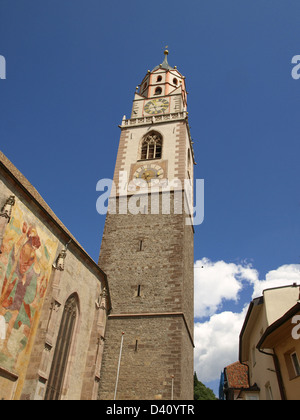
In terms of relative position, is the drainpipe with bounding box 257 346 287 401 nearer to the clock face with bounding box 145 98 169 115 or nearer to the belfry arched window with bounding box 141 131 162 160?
the belfry arched window with bounding box 141 131 162 160

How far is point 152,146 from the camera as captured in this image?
77.9 ft

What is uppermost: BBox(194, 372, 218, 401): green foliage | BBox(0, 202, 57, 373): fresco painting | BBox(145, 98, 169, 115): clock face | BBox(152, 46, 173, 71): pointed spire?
BBox(152, 46, 173, 71): pointed spire

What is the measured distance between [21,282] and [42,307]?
4.57 feet

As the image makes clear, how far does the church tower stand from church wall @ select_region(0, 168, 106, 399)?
1.47 meters

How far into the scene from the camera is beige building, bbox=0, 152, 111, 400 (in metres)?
10.5

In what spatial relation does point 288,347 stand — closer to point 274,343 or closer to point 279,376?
point 274,343

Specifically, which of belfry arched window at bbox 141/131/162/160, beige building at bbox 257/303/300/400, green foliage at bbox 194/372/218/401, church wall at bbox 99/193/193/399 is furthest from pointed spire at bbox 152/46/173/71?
green foliage at bbox 194/372/218/401

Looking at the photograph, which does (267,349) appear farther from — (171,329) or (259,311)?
(171,329)

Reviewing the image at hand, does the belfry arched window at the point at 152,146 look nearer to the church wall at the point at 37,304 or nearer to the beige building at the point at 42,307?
the beige building at the point at 42,307

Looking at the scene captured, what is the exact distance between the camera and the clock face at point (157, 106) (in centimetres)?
2648

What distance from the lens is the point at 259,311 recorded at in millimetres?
14188

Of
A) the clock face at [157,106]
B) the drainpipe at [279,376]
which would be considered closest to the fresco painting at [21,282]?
the drainpipe at [279,376]

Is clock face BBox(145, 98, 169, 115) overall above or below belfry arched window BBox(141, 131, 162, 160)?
above
